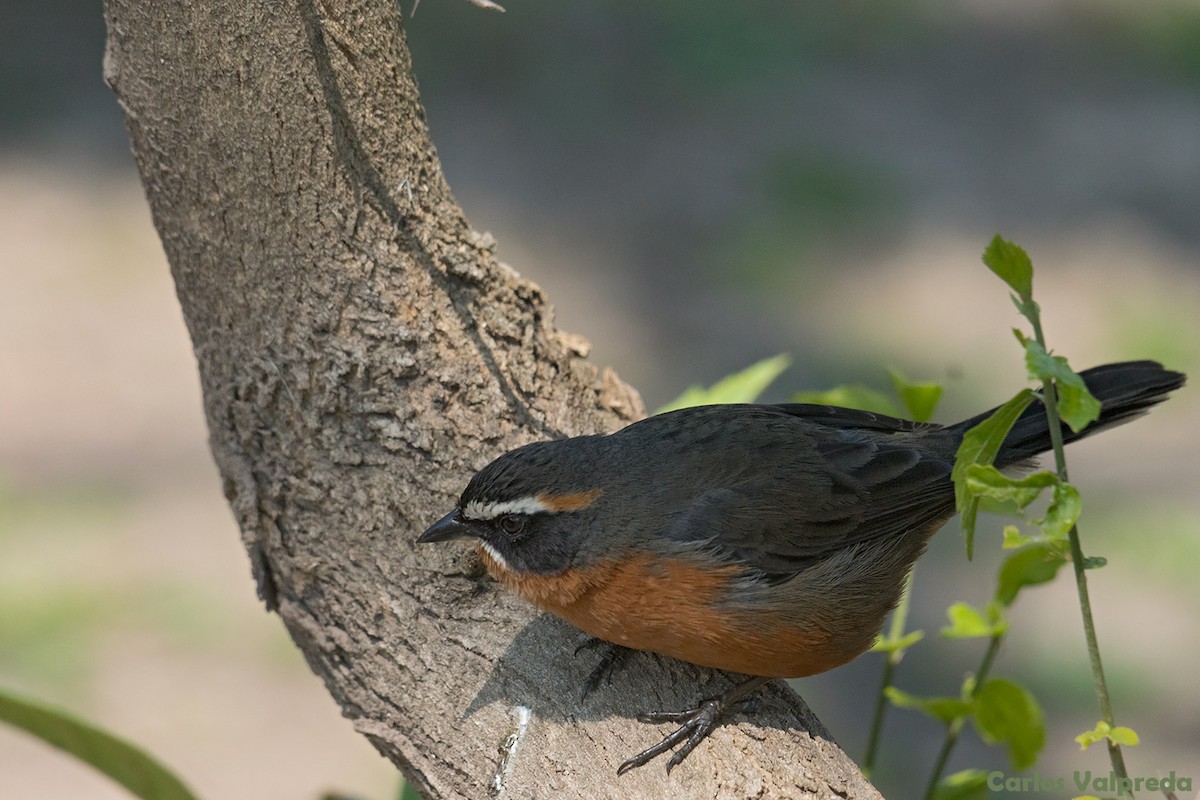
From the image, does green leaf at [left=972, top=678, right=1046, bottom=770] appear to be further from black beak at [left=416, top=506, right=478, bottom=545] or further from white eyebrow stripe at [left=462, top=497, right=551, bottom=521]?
black beak at [left=416, top=506, right=478, bottom=545]

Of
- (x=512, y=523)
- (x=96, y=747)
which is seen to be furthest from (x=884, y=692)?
(x=96, y=747)

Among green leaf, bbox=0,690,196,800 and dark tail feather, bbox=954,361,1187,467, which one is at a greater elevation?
dark tail feather, bbox=954,361,1187,467

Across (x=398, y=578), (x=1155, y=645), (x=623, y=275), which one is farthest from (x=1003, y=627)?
(x=623, y=275)

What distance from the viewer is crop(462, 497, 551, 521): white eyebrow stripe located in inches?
129

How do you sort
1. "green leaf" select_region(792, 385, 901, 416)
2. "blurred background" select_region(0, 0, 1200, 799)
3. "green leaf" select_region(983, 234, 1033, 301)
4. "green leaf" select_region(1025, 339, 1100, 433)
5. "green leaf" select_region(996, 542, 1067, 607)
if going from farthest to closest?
"blurred background" select_region(0, 0, 1200, 799)
"green leaf" select_region(792, 385, 901, 416)
"green leaf" select_region(996, 542, 1067, 607)
"green leaf" select_region(983, 234, 1033, 301)
"green leaf" select_region(1025, 339, 1100, 433)

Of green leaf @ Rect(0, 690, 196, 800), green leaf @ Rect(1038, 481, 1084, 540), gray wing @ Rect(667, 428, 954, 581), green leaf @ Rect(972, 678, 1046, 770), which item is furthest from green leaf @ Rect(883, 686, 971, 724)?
green leaf @ Rect(0, 690, 196, 800)

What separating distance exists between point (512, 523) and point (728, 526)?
2.03 ft

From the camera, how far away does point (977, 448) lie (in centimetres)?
244

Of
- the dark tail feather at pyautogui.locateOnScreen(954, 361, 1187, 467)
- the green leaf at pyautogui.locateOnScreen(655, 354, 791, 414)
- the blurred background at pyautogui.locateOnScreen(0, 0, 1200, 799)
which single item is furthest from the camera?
the blurred background at pyautogui.locateOnScreen(0, 0, 1200, 799)

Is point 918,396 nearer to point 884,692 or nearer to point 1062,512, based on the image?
point 884,692

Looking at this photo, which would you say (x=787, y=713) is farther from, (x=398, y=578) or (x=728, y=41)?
(x=728, y=41)

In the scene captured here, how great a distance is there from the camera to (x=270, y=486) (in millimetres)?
3357

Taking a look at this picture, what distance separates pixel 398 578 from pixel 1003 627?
1609mm

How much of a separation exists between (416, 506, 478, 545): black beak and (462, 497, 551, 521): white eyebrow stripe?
0.03 m
